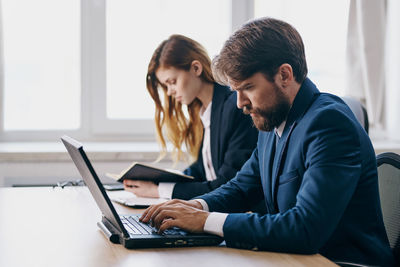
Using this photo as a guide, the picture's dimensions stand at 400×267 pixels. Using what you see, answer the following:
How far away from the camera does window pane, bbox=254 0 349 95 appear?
3.48 metres

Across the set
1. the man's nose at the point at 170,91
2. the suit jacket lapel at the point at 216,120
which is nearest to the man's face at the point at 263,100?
the suit jacket lapel at the point at 216,120

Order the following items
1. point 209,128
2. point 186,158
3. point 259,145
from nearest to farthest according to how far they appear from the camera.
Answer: point 259,145 → point 209,128 → point 186,158

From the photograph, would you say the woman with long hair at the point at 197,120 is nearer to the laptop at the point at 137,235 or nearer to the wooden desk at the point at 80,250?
the wooden desk at the point at 80,250

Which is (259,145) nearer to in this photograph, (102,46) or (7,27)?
(102,46)

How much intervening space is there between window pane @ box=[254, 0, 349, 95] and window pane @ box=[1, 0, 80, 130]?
1181mm

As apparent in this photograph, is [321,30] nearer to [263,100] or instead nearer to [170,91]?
[170,91]

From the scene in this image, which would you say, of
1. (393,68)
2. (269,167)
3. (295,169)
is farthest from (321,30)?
(295,169)

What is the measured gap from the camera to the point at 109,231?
4.63 ft

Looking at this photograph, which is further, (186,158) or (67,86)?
(67,86)

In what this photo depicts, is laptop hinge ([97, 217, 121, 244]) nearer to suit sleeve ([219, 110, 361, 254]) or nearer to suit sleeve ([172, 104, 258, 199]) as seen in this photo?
suit sleeve ([219, 110, 361, 254])

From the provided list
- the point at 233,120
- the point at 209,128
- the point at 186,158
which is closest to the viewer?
the point at 233,120

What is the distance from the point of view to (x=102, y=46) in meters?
3.32

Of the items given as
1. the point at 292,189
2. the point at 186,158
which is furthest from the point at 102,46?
the point at 292,189

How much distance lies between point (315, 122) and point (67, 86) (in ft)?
7.39
